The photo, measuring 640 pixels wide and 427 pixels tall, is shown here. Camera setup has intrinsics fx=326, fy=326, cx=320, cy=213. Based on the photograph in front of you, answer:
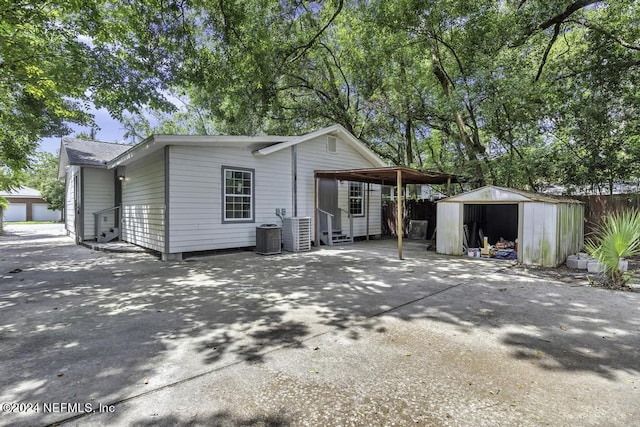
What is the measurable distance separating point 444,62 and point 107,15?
38.5 feet

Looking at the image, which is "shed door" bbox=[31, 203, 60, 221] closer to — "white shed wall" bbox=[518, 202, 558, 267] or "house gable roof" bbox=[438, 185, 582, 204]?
"house gable roof" bbox=[438, 185, 582, 204]

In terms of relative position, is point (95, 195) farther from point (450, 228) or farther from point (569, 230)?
point (569, 230)

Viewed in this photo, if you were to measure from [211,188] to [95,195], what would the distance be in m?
5.95

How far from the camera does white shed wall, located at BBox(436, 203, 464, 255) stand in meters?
8.73

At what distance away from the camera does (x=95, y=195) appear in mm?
11555

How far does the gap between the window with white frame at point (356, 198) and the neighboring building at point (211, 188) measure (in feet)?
0.13

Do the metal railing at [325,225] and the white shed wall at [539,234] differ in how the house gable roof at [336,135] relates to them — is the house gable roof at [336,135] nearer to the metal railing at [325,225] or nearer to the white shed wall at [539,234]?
the metal railing at [325,225]

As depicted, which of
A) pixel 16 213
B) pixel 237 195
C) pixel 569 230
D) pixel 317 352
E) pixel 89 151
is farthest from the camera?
pixel 16 213

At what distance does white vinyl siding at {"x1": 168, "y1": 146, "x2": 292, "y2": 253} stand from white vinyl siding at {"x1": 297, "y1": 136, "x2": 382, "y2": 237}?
929 millimetres

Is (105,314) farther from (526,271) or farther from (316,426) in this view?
(526,271)

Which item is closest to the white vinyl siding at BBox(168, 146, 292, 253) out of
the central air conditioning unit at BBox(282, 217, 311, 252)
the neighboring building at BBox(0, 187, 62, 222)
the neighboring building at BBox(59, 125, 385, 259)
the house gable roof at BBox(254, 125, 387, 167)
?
the neighboring building at BBox(59, 125, 385, 259)

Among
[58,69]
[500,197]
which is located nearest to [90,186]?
[58,69]

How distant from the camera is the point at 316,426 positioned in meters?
1.97

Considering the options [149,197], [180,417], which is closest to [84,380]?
[180,417]
